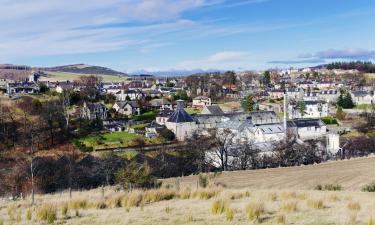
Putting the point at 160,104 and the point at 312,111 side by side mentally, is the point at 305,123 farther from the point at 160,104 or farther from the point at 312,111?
the point at 160,104

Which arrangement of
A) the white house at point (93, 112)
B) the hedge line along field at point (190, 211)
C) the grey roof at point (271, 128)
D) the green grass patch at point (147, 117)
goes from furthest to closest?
1. the green grass patch at point (147, 117)
2. the white house at point (93, 112)
3. the grey roof at point (271, 128)
4. the hedge line along field at point (190, 211)

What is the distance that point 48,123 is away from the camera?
49469 millimetres

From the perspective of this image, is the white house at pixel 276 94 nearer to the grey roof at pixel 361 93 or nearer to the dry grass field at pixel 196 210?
the grey roof at pixel 361 93

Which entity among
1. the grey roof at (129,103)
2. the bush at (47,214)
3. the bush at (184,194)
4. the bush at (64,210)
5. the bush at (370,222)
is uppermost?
the bush at (370,222)

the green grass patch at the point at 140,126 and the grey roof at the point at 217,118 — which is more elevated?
the grey roof at the point at 217,118

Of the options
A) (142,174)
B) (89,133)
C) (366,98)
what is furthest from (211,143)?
(366,98)

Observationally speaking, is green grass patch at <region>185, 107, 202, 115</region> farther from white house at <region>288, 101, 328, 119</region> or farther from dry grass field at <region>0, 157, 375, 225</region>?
dry grass field at <region>0, 157, 375, 225</region>

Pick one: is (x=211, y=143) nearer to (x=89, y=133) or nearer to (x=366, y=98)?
(x=89, y=133)

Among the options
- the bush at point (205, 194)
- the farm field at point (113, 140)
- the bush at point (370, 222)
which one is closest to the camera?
the bush at point (370, 222)

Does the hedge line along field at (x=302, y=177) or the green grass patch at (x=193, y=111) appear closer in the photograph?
the hedge line along field at (x=302, y=177)

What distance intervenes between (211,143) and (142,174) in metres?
26.1

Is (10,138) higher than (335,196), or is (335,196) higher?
(335,196)

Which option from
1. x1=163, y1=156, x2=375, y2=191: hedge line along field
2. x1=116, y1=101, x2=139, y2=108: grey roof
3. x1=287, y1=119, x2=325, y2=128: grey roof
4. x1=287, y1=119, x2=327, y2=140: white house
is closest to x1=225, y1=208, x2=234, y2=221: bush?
x1=163, y1=156, x2=375, y2=191: hedge line along field

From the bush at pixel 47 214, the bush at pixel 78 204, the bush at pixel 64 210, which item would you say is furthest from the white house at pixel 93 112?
the bush at pixel 47 214
